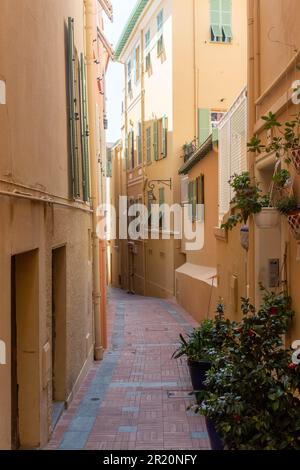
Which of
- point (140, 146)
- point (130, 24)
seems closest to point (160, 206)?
point (140, 146)

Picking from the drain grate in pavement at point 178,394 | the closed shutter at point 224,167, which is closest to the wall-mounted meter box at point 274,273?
the drain grate in pavement at point 178,394

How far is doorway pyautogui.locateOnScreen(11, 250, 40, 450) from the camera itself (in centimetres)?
539

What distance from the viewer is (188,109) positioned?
1980 centimetres

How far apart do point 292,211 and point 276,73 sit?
2.21 meters

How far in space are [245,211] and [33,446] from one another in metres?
3.62

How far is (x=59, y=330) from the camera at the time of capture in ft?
23.8

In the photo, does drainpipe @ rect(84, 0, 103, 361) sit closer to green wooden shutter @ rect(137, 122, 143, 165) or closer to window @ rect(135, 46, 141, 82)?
green wooden shutter @ rect(137, 122, 143, 165)

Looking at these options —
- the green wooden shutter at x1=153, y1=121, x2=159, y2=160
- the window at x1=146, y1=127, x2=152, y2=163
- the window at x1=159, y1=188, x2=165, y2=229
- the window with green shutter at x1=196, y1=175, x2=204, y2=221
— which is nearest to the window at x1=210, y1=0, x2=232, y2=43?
the green wooden shutter at x1=153, y1=121, x2=159, y2=160

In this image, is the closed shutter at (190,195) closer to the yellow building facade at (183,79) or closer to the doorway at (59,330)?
the yellow building facade at (183,79)

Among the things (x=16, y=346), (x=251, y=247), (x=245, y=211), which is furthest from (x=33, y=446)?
(x=251, y=247)

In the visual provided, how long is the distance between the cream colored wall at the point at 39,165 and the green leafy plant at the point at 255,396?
1.72 metres

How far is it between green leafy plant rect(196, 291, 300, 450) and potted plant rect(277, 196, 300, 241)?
1.05 meters

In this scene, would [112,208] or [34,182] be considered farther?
[112,208]

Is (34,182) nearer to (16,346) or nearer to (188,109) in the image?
(16,346)
